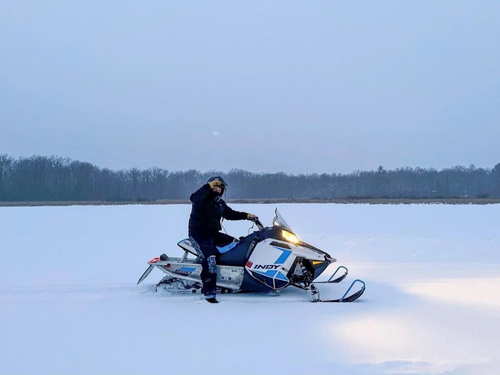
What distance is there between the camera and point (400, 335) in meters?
4.41

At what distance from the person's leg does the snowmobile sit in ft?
0.51

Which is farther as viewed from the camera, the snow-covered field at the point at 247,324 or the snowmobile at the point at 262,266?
the snowmobile at the point at 262,266

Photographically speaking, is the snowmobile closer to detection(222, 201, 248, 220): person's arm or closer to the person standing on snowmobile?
the person standing on snowmobile

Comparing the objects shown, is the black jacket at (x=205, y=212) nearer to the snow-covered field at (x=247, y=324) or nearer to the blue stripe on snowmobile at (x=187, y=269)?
the blue stripe on snowmobile at (x=187, y=269)

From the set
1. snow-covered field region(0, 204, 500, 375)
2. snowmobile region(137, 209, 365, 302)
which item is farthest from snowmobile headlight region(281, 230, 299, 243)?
snow-covered field region(0, 204, 500, 375)

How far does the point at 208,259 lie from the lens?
19.6 feet

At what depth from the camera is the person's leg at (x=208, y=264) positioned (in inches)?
229

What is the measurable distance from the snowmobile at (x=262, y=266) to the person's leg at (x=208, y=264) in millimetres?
154

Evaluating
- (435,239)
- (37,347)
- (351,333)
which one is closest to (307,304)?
(351,333)

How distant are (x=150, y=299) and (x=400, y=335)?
2981 mm

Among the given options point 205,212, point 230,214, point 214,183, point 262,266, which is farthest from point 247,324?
point 230,214

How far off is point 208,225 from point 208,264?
0.53m

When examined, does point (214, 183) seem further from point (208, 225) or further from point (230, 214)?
point (230, 214)

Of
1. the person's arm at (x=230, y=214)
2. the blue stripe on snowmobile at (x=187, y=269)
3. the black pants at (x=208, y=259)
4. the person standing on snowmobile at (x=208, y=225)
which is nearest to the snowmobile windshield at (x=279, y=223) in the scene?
the person's arm at (x=230, y=214)
